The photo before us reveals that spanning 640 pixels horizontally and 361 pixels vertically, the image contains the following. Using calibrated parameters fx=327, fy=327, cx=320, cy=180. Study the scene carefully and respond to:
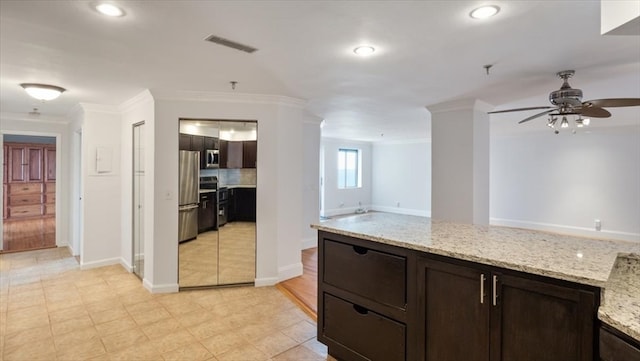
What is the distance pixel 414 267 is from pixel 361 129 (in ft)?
17.6

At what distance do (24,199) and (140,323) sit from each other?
A: 26.1 feet

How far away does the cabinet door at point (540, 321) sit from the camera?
136cm

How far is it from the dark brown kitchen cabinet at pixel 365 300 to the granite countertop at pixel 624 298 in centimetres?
87

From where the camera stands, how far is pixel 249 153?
388 centimetres

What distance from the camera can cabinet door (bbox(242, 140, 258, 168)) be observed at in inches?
152

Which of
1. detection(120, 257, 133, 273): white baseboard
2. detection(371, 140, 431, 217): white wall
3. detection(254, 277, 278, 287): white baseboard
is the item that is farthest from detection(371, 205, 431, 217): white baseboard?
detection(120, 257, 133, 273): white baseboard

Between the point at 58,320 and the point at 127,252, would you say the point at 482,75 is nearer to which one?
the point at 58,320

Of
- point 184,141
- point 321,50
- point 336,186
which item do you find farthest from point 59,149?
point 336,186

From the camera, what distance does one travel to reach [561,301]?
1.41 meters

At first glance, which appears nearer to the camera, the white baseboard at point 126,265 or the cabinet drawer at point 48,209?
the white baseboard at point 126,265

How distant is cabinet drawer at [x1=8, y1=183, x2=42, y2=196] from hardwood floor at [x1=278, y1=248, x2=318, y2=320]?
808 centimetres

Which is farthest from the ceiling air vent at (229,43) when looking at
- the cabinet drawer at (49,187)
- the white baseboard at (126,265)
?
the cabinet drawer at (49,187)

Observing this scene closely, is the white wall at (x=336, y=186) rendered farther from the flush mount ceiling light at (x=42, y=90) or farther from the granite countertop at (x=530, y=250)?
the granite countertop at (x=530, y=250)

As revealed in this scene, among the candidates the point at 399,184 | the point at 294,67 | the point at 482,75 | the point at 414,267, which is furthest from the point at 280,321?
the point at 399,184
